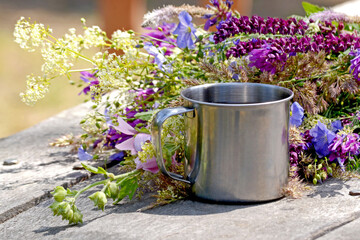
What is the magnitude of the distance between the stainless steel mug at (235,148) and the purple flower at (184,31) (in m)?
0.39

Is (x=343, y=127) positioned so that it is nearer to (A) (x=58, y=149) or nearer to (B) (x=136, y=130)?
(B) (x=136, y=130)

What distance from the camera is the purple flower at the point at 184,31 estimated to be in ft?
4.84

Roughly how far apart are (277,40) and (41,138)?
0.81 m

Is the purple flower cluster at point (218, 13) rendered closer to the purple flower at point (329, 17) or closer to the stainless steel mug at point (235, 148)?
the purple flower at point (329, 17)

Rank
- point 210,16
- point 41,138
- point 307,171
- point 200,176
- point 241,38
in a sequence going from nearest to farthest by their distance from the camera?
1. point 200,176
2. point 307,171
3. point 241,38
4. point 210,16
5. point 41,138

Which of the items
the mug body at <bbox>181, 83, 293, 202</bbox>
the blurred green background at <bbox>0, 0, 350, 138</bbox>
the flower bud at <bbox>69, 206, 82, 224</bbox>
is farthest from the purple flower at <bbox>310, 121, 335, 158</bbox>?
the blurred green background at <bbox>0, 0, 350, 138</bbox>

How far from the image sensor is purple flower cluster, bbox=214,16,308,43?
1402 mm

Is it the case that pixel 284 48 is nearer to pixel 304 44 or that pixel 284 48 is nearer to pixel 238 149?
pixel 304 44

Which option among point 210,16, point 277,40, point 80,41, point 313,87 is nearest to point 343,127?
point 313,87

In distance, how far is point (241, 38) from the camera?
1.43m

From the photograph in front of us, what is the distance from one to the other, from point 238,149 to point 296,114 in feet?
0.78

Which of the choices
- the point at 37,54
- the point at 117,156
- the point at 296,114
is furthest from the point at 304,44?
the point at 37,54

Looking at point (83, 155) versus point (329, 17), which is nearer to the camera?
point (83, 155)

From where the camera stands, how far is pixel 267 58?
127cm
